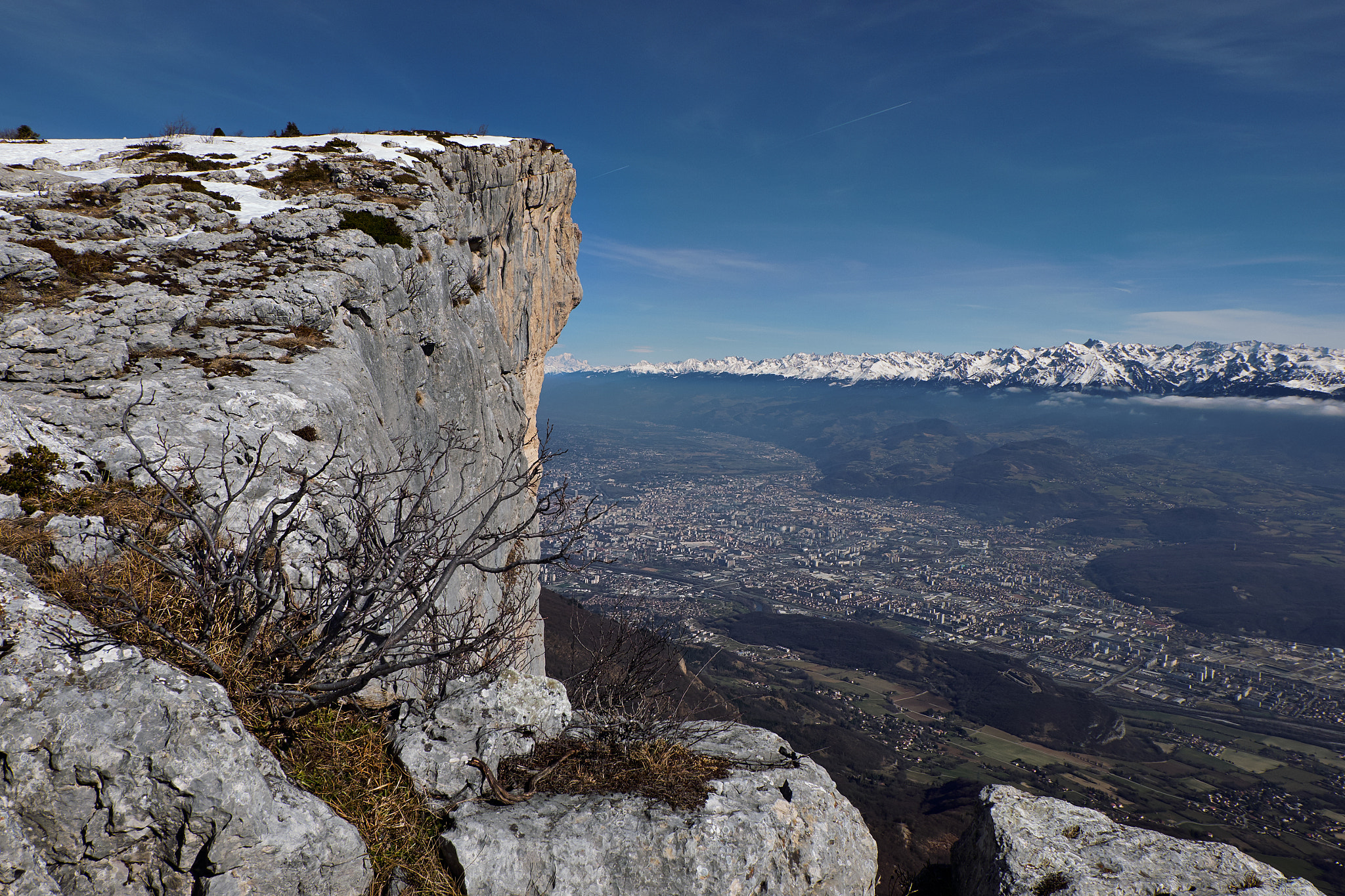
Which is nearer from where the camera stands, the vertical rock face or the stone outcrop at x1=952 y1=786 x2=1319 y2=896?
the vertical rock face

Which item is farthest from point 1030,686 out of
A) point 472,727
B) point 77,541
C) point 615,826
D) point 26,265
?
point 26,265

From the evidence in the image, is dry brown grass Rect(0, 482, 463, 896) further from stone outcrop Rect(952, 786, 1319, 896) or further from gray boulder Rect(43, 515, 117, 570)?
stone outcrop Rect(952, 786, 1319, 896)

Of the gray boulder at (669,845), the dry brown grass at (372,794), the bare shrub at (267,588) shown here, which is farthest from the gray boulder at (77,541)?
the gray boulder at (669,845)

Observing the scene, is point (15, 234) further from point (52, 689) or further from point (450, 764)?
point (450, 764)

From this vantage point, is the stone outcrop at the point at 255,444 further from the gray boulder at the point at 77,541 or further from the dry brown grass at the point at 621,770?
the dry brown grass at the point at 621,770

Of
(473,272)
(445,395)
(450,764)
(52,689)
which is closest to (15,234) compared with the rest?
(445,395)

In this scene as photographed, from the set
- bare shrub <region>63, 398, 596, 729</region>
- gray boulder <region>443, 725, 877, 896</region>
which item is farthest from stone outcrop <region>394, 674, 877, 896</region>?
bare shrub <region>63, 398, 596, 729</region>
